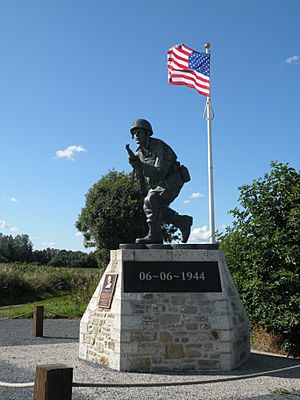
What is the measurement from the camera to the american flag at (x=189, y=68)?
15.1 meters

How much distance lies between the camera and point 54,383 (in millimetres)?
3441

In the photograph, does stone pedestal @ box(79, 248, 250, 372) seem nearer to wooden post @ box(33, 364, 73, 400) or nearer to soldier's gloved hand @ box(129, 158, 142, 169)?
soldier's gloved hand @ box(129, 158, 142, 169)

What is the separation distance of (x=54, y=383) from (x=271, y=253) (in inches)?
287

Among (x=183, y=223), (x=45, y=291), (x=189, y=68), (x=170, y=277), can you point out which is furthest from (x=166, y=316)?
(x=45, y=291)

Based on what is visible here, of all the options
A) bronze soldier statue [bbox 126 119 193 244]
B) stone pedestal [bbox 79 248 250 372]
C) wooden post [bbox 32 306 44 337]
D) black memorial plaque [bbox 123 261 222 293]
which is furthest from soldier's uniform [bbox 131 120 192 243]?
wooden post [bbox 32 306 44 337]

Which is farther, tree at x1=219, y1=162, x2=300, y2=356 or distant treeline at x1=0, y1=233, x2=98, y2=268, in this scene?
distant treeline at x1=0, y1=233, x2=98, y2=268

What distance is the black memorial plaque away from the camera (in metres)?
7.87

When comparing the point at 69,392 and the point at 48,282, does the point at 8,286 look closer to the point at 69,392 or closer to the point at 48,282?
the point at 48,282

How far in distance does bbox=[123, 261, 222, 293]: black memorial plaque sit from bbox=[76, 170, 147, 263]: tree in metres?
20.4

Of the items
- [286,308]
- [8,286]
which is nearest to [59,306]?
[8,286]

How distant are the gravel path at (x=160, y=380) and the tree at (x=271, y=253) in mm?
884

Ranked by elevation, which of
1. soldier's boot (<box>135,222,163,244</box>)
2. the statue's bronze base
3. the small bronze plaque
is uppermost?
soldier's boot (<box>135,222,163,244</box>)

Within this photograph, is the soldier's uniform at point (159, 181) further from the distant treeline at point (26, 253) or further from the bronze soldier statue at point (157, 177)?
the distant treeline at point (26, 253)

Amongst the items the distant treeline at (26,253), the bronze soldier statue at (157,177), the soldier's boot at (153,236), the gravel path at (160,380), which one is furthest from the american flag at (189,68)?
the distant treeline at (26,253)
